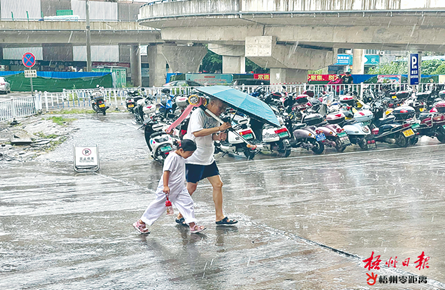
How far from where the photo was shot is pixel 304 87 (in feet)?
98.7

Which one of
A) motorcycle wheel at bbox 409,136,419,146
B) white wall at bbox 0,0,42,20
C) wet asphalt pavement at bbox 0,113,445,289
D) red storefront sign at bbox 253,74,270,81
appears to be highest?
white wall at bbox 0,0,42,20

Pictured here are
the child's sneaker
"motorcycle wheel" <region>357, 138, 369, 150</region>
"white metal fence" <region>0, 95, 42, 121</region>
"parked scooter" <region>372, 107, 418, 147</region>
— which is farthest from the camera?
"white metal fence" <region>0, 95, 42, 121</region>

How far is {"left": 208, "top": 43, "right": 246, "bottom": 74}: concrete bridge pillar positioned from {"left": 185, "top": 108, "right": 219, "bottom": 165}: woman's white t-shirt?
46642mm

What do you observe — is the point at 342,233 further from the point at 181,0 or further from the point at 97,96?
the point at 181,0

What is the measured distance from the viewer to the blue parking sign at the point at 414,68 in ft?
75.1

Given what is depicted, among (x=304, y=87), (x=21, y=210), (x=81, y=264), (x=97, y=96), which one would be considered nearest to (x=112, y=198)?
(x=21, y=210)

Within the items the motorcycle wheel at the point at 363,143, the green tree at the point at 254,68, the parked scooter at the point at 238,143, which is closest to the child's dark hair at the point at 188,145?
the parked scooter at the point at 238,143

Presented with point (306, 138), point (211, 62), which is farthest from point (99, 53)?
point (306, 138)

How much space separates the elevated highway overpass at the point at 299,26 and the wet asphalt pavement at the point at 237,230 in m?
18.1

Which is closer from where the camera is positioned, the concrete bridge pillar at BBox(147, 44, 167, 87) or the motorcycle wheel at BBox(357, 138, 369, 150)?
the motorcycle wheel at BBox(357, 138, 369, 150)

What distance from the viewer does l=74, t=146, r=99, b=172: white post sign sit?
1209cm

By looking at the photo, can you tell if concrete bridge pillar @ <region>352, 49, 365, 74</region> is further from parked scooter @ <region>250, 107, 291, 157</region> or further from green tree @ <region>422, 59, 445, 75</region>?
parked scooter @ <region>250, 107, 291, 157</region>

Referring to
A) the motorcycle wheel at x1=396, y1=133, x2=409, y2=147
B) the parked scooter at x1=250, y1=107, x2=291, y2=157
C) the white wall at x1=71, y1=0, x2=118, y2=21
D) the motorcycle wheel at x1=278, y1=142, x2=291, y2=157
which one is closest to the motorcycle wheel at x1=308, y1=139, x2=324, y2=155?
the parked scooter at x1=250, y1=107, x2=291, y2=157

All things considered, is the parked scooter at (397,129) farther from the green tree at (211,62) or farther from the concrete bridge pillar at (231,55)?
the green tree at (211,62)
